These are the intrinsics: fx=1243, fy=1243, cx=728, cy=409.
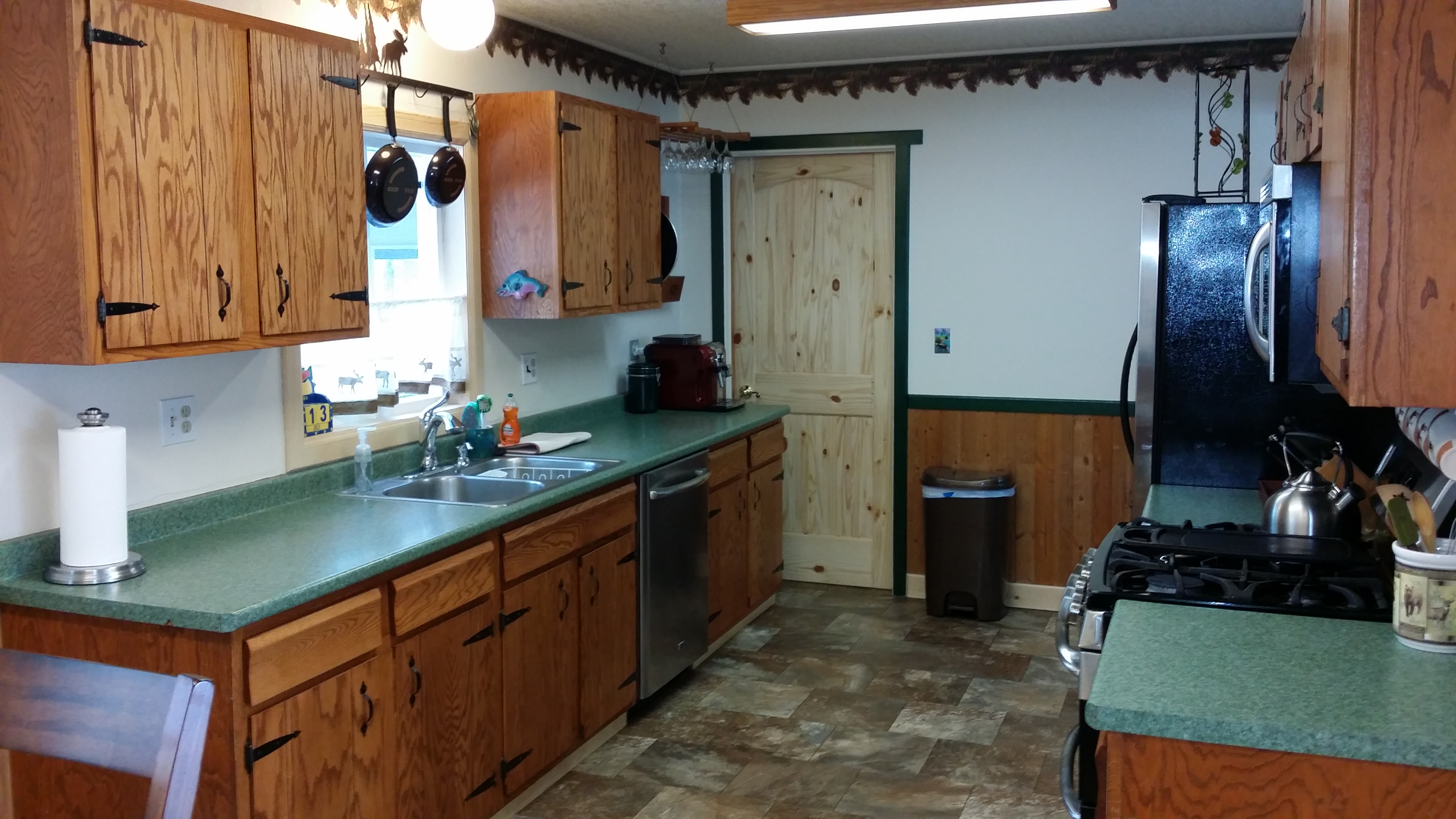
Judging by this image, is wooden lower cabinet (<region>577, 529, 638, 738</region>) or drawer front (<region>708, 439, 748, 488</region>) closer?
wooden lower cabinet (<region>577, 529, 638, 738</region>)

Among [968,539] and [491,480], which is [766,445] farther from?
[491,480]

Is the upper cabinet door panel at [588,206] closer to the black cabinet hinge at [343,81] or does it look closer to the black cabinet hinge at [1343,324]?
the black cabinet hinge at [343,81]

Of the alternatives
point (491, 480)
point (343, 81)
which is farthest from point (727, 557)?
point (343, 81)

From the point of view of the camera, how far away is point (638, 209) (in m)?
4.64

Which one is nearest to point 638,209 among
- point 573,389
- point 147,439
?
point 573,389

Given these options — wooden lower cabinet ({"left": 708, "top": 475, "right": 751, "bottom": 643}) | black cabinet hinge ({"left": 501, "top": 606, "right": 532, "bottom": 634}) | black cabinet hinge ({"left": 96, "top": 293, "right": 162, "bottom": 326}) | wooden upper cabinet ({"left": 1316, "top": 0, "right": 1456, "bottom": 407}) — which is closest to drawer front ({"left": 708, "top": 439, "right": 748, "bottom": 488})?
wooden lower cabinet ({"left": 708, "top": 475, "right": 751, "bottom": 643})

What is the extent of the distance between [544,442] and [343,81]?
1.51m

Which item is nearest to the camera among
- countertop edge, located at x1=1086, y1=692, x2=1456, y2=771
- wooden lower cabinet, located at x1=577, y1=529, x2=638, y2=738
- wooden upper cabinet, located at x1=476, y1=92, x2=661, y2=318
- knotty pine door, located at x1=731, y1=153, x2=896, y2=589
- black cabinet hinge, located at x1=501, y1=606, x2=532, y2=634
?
countertop edge, located at x1=1086, y1=692, x2=1456, y2=771

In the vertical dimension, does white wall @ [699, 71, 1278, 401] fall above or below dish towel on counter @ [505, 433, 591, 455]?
above

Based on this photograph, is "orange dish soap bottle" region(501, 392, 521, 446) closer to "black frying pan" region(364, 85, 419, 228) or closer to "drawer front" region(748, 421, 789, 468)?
"black frying pan" region(364, 85, 419, 228)

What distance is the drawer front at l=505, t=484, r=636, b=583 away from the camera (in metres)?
3.32

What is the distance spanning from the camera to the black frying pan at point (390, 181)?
11.5 ft

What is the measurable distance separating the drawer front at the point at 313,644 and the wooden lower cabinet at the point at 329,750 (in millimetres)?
36

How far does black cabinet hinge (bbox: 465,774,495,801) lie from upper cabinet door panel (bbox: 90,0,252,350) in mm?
1289
